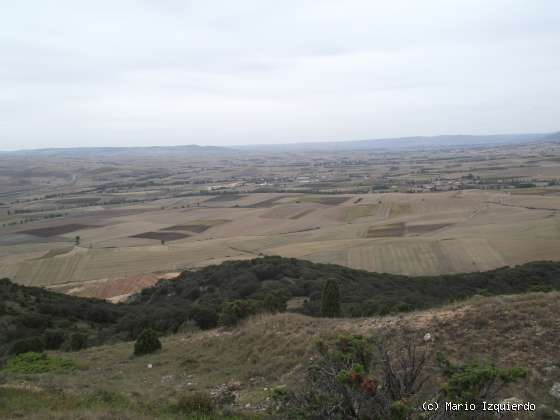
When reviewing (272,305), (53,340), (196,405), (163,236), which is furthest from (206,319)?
(163,236)

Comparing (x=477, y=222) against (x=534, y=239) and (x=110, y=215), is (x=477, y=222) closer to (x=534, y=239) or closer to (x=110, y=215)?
(x=534, y=239)

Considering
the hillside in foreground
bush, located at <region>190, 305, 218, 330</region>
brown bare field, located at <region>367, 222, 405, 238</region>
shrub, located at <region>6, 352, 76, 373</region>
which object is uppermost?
shrub, located at <region>6, 352, 76, 373</region>

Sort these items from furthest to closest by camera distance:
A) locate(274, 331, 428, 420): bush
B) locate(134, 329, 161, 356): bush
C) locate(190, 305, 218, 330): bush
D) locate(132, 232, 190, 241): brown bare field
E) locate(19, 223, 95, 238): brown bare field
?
locate(19, 223, 95, 238): brown bare field
locate(132, 232, 190, 241): brown bare field
locate(190, 305, 218, 330): bush
locate(134, 329, 161, 356): bush
locate(274, 331, 428, 420): bush

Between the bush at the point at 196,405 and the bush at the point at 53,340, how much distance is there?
41.8ft

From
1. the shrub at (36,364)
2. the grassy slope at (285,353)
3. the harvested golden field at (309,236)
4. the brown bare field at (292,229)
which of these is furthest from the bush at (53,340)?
the harvested golden field at (309,236)

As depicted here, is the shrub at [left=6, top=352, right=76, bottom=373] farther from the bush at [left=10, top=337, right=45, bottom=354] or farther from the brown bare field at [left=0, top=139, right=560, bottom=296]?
→ the brown bare field at [left=0, top=139, right=560, bottom=296]

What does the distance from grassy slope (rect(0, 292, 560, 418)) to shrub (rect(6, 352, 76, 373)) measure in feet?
2.12

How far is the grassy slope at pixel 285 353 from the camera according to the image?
32.7 ft

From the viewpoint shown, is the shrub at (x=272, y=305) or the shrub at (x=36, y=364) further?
the shrub at (x=272, y=305)

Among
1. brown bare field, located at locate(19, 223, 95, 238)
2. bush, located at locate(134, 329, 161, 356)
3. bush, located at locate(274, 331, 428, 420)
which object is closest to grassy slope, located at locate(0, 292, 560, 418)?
bush, located at locate(134, 329, 161, 356)

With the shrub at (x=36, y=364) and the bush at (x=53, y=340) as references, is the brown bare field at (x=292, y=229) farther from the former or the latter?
the shrub at (x=36, y=364)

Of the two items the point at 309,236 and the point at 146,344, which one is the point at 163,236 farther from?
the point at 146,344

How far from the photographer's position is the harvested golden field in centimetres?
Answer: 4459

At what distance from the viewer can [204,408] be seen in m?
8.98
